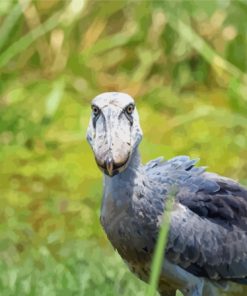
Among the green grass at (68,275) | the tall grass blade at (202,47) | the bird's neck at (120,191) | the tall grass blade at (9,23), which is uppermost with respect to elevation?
the tall grass blade at (9,23)

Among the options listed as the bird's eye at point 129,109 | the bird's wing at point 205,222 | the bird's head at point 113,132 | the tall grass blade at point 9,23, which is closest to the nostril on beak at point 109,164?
the bird's head at point 113,132

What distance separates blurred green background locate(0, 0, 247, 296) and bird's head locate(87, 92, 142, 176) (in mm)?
851

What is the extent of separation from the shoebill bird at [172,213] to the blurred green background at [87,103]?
554mm

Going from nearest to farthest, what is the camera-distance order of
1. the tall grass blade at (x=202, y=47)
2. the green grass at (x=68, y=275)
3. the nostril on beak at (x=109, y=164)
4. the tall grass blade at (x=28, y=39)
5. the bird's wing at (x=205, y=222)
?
the nostril on beak at (x=109, y=164)
the bird's wing at (x=205, y=222)
the green grass at (x=68, y=275)
the tall grass blade at (x=28, y=39)
the tall grass blade at (x=202, y=47)

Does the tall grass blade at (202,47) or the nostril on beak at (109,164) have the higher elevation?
the tall grass blade at (202,47)

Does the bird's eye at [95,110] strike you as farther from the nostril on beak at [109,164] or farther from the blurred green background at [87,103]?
the blurred green background at [87,103]

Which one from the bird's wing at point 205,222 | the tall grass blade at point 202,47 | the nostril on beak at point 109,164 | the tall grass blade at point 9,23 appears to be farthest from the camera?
the tall grass blade at point 202,47

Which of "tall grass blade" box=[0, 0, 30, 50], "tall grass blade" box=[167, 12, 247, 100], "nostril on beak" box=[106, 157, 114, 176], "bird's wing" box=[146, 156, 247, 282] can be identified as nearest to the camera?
"nostril on beak" box=[106, 157, 114, 176]

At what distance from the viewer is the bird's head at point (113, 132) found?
104 inches

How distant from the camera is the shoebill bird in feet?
9.09

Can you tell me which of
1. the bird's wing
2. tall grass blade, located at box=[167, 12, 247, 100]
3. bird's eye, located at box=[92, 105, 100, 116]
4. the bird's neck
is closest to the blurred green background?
tall grass blade, located at box=[167, 12, 247, 100]

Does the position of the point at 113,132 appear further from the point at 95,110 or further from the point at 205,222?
the point at 205,222

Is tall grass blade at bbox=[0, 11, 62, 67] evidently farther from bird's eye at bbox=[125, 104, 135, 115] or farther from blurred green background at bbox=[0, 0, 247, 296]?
bird's eye at bbox=[125, 104, 135, 115]

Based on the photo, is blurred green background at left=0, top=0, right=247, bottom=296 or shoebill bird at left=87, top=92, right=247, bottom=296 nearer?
shoebill bird at left=87, top=92, right=247, bottom=296
